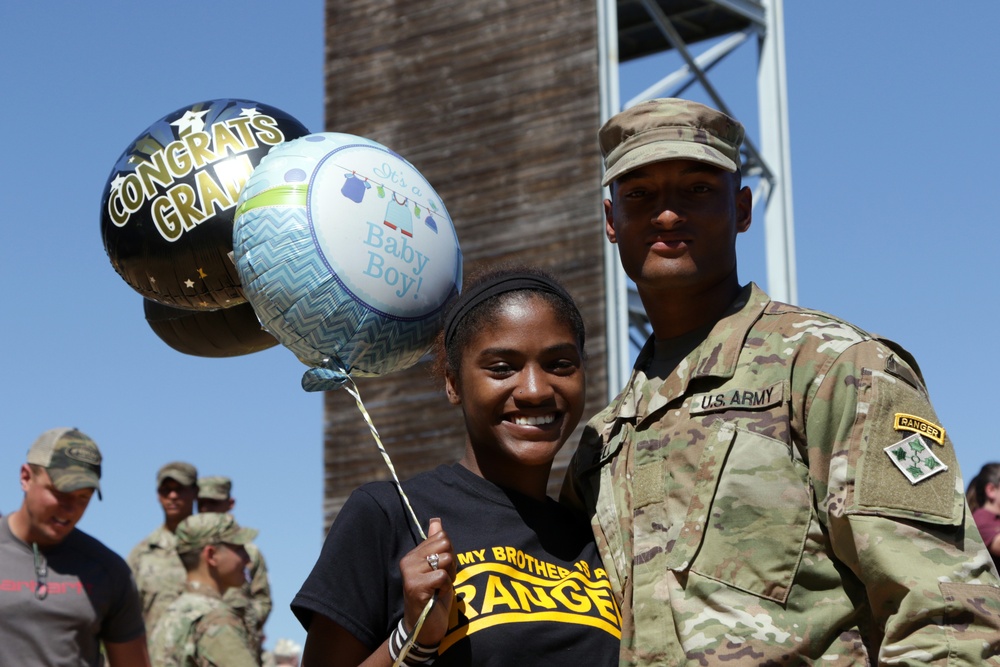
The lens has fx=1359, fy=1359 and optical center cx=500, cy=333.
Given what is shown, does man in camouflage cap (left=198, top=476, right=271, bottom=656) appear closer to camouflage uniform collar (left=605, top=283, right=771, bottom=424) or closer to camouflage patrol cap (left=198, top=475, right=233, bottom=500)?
camouflage patrol cap (left=198, top=475, right=233, bottom=500)

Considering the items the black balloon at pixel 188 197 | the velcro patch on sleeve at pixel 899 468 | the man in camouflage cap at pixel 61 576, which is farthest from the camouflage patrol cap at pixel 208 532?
the velcro patch on sleeve at pixel 899 468

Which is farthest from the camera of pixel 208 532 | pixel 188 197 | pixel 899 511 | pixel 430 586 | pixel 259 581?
pixel 259 581

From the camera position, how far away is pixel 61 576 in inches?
237

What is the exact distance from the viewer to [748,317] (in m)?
3.17

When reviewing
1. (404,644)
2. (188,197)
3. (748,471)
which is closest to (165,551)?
(188,197)

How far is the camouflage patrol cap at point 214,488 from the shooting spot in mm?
9000

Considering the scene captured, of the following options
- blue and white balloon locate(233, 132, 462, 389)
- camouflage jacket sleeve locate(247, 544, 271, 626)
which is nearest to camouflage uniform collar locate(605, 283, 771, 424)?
blue and white balloon locate(233, 132, 462, 389)

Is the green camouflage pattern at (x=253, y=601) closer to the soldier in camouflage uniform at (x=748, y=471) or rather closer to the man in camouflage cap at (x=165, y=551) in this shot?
the man in camouflage cap at (x=165, y=551)

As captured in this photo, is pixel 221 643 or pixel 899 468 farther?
pixel 221 643

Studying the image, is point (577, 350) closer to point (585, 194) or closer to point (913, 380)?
point (913, 380)

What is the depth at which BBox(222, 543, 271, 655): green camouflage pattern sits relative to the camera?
6695 mm

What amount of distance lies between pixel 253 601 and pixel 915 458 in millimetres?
5511

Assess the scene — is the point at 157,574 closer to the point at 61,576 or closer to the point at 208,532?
the point at 208,532

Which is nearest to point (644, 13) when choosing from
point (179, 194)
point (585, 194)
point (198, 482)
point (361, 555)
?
point (585, 194)
